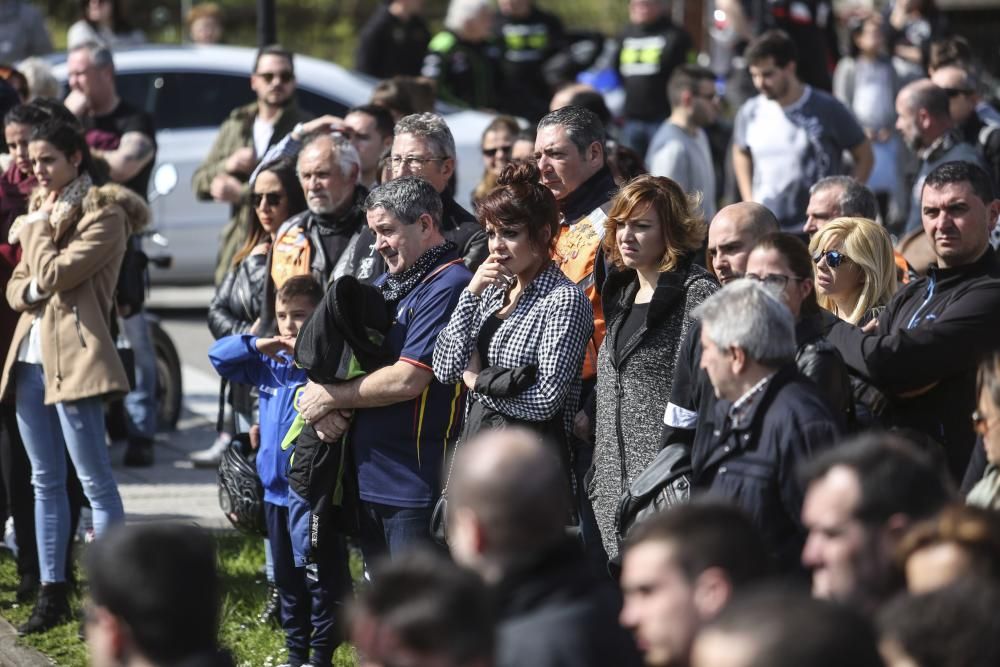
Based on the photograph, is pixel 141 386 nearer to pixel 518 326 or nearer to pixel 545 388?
pixel 518 326

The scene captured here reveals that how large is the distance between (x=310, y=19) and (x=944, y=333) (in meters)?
22.2

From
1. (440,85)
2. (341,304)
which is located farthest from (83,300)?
(440,85)

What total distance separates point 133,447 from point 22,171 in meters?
2.40

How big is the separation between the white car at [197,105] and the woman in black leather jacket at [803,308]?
7.89 meters

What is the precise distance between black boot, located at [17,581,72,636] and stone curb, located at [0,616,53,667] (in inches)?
2.8

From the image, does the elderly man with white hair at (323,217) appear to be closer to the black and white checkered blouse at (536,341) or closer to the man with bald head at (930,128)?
the black and white checkered blouse at (536,341)

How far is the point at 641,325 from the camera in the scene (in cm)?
573

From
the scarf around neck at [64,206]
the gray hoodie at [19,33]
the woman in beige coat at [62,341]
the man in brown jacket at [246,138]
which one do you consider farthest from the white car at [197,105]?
the woman in beige coat at [62,341]

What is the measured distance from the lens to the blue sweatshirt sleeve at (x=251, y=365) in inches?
252

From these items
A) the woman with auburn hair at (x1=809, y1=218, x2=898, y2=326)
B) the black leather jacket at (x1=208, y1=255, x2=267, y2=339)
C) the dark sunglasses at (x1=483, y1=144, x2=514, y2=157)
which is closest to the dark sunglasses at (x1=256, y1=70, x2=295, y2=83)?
the dark sunglasses at (x1=483, y1=144, x2=514, y2=157)

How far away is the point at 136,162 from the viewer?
30.4 feet

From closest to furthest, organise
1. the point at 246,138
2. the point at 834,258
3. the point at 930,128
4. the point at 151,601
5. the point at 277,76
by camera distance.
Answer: the point at 151,601 < the point at 834,258 < the point at 930,128 < the point at 277,76 < the point at 246,138

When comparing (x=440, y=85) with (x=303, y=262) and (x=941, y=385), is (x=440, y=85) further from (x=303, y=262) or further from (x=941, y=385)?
(x=941, y=385)

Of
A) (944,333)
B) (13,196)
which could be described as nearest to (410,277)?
(944,333)
